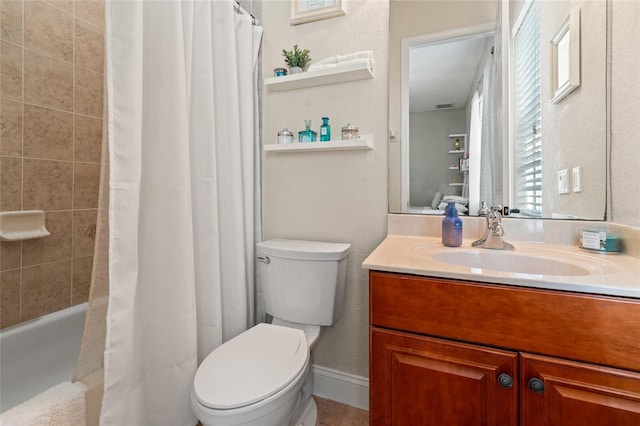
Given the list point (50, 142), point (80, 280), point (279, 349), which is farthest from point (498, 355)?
point (50, 142)

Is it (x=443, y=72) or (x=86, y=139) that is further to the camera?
(x=86, y=139)

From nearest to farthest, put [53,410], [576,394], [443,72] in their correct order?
[576,394] < [53,410] < [443,72]

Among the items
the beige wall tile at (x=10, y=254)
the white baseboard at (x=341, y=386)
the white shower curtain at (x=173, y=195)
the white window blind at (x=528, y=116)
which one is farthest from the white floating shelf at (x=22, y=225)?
the white window blind at (x=528, y=116)

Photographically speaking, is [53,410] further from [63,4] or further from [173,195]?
[63,4]

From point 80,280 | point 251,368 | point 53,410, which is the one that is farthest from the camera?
point 80,280

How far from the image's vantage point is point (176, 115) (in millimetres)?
1069

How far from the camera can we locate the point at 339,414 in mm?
1420

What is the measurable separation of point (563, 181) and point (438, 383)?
963mm

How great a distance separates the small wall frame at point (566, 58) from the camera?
114 centimetres

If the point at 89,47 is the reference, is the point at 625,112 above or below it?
below

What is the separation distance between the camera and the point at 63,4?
4.81 ft

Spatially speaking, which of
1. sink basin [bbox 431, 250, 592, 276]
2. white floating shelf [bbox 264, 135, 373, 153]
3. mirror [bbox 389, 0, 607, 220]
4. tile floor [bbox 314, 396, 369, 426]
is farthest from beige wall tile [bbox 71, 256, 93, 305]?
sink basin [bbox 431, 250, 592, 276]

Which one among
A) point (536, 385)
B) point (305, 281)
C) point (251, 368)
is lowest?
point (251, 368)

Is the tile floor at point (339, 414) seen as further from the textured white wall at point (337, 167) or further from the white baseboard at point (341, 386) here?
the textured white wall at point (337, 167)
